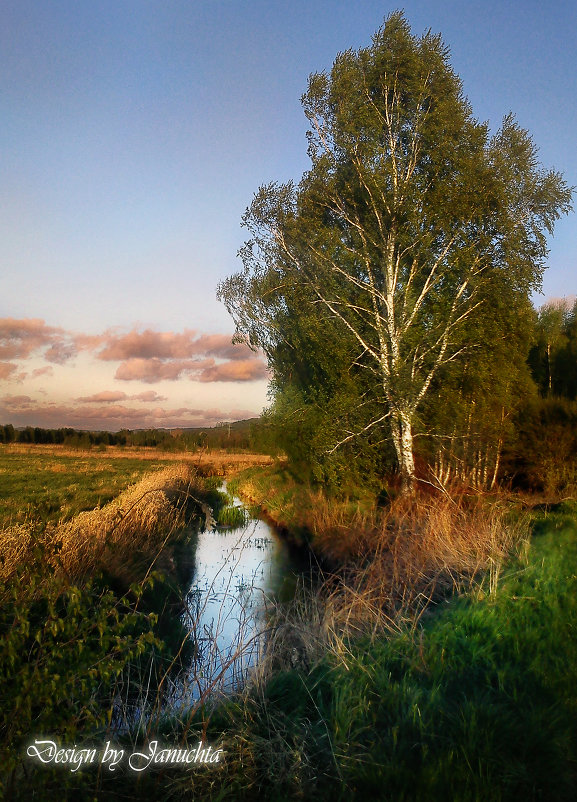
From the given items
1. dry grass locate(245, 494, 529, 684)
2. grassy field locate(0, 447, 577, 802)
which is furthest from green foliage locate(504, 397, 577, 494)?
grassy field locate(0, 447, 577, 802)

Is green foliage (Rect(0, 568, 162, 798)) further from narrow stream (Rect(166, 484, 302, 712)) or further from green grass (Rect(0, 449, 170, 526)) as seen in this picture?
green grass (Rect(0, 449, 170, 526))

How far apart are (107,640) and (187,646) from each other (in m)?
6.10

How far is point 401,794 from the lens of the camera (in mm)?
4172

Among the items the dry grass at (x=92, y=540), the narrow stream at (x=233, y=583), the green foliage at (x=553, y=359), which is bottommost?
the narrow stream at (x=233, y=583)

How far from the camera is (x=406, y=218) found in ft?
58.4

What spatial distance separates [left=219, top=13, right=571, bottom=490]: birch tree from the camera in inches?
679

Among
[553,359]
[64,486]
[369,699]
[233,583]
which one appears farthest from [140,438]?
[369,699]

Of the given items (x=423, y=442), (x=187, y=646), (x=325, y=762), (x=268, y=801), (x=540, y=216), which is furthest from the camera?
(x=423, y=442)

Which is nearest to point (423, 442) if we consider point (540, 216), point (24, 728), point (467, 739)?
point (540, 216)

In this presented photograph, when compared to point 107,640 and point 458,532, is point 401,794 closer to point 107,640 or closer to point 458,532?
point 107,640

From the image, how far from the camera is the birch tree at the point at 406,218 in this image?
17.2 meters

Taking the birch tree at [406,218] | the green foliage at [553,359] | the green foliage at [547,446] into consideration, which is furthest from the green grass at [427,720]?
the green foliage at [553,359]

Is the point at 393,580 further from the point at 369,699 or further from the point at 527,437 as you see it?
the point at 527,437

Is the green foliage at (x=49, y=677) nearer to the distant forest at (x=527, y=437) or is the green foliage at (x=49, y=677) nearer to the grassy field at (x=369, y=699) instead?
the grassy field at (x=369, y=699)
